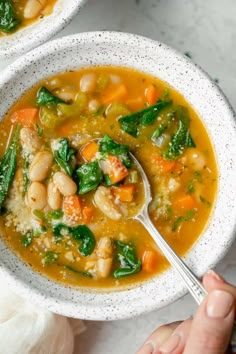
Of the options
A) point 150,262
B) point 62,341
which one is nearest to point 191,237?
point 150,262

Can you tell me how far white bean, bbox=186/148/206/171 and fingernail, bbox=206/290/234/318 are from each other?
22.7 inches

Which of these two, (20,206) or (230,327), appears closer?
(230,327)

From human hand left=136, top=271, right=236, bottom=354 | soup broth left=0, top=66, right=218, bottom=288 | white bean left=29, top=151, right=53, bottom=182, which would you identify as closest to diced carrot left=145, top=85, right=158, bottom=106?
soup broth left=0, top=66, right=218, bottom=288

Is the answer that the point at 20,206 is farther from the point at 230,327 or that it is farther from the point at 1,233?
the point at 230,327

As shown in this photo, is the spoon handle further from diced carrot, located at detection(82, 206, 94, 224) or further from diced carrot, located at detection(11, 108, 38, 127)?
diced carrot, located at detection(11, 108, 38, 127)

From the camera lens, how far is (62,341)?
2797mm

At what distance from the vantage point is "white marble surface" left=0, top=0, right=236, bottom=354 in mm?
2889

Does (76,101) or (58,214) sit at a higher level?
(76,101)

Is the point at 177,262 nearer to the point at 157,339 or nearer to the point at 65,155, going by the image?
the point at 157,339

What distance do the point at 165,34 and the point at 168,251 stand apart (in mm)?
888

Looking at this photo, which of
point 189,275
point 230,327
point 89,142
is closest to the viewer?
point 230,327

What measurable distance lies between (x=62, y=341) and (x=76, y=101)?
2.90ft

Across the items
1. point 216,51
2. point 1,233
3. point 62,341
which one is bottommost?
point 62,341

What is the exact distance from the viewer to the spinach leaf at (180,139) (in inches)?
101
